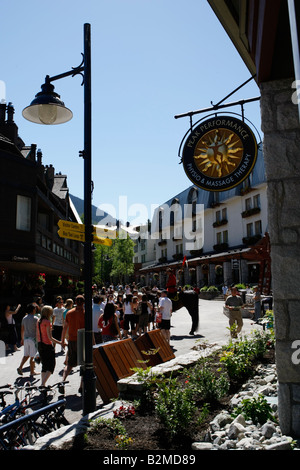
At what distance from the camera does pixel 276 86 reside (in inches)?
171

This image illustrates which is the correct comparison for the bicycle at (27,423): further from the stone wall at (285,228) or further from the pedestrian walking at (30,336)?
the pedestrian walking at (30,336)

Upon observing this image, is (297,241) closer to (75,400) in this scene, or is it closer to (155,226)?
(75,400)

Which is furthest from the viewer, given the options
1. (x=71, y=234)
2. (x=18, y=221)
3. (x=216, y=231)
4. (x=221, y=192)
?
(x=216, y=231)

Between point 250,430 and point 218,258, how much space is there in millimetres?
36923

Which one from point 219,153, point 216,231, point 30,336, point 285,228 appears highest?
point 216,231

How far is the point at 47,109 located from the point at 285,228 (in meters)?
4.78

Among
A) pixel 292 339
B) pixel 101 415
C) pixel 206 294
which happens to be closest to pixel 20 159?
pixel 101 415

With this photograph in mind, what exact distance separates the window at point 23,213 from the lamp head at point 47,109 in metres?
14.7

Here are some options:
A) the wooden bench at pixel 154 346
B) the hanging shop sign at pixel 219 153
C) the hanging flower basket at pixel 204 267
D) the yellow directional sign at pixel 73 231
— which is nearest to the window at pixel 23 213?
the wooden bench at pixel 154 346

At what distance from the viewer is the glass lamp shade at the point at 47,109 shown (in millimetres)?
6723

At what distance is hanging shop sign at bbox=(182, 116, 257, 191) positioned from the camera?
5816 millimetres

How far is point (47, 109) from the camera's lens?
22.3 ft

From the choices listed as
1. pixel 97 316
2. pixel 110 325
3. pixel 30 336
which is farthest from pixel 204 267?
pixel 30 336

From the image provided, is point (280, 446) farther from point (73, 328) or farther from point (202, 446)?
point (73, 328)
